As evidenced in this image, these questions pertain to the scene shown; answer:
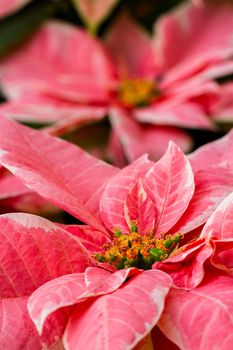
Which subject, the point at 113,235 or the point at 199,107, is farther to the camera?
the point at 199,107

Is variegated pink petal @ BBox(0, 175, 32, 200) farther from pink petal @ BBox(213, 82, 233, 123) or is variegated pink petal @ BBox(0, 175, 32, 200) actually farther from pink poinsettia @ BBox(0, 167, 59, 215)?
pink petal @ BBox(213, 82, 233, 123)

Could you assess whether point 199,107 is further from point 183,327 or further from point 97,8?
point 183,327

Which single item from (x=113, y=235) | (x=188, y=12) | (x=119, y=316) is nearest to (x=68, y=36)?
(x=188, y=12)

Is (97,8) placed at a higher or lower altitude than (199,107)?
higher

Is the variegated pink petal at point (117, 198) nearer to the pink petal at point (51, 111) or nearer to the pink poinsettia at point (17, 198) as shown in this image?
the pink poinsettia at point (17, 198)

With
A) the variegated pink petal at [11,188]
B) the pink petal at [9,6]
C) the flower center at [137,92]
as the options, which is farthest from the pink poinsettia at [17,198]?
the pink petal at [9,6]

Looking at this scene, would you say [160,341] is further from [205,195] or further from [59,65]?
[59,65]

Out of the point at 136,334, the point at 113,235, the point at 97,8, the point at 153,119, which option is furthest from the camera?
the point at 97,8

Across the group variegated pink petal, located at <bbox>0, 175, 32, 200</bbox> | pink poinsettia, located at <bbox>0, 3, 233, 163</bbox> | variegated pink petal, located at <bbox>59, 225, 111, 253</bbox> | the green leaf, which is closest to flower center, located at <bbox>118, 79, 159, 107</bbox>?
pink poinsettia, located at <bbox>0, 3, 233, 163</bbox>
